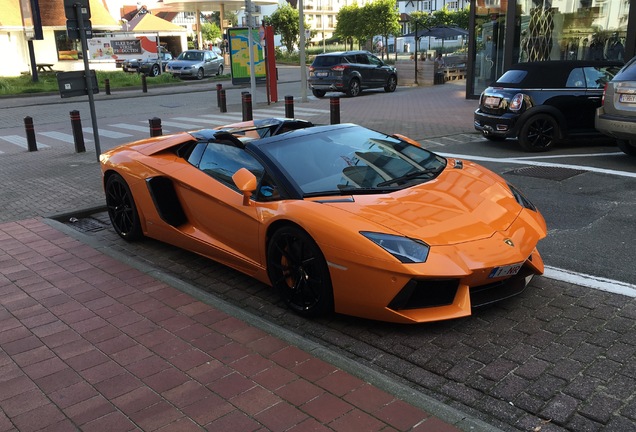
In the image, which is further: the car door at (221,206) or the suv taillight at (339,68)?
the suv taillight at (339,68)

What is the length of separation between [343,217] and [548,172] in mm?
5508

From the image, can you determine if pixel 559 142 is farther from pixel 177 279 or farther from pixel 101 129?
pixel 101 129

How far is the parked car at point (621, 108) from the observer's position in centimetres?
828

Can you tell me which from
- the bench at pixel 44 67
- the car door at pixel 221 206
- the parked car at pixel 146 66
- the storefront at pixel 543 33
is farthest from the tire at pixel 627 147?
the bench at pixel 44 67

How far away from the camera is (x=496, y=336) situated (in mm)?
3799

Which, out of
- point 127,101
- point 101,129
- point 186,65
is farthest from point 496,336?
point 186,65

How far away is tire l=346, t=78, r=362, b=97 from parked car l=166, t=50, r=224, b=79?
1500 centimetres

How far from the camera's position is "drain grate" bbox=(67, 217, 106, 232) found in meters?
6.97

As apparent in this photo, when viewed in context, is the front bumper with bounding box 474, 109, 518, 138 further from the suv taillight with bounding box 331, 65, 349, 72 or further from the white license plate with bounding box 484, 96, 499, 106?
the suv taillight with bounding box 331, 65, 349, 72

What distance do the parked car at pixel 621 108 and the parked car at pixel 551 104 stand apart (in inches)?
47.2

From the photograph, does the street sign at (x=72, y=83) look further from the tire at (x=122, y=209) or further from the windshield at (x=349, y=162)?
the windshield at (x=349, y=162)

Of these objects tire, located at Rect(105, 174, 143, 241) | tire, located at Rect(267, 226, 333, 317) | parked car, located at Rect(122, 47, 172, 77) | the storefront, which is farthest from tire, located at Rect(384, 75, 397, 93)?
tire, located at Rect(267, 226, 333, 317)

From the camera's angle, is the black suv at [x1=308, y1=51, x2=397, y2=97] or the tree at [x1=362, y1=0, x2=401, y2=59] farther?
the tree at [x1=362, y1=0, x2=401, y2=59]

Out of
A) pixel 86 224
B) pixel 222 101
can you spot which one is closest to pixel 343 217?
pixel 86 224
